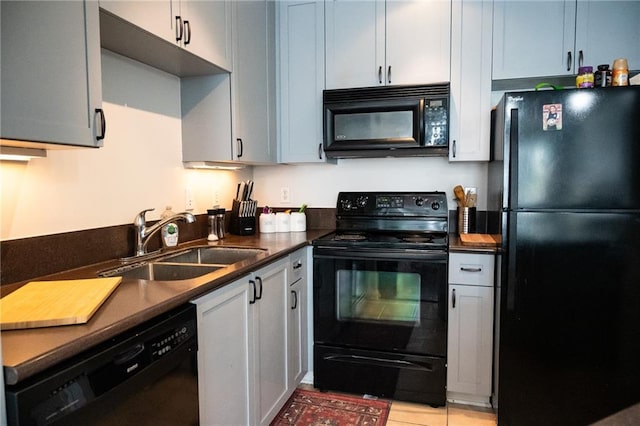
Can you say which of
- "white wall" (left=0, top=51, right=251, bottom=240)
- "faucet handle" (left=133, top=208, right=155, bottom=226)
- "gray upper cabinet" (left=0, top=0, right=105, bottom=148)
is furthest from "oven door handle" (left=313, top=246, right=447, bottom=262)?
"gray upper cabinet" (left=0, top=0, right=105, bottom=148)

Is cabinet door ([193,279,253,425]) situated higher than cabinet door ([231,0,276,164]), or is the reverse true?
cabinet door ([231,0,276,164])

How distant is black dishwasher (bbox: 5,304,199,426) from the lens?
2.76 feet

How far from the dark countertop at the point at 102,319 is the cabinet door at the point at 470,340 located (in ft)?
3.59

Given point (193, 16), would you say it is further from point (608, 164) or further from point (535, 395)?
point (535, 395)

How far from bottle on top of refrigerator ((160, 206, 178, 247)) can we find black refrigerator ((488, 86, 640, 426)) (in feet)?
5.36

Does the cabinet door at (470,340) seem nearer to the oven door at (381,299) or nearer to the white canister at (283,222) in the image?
the oven door at (381,299)

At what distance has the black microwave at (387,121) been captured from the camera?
2.43 m

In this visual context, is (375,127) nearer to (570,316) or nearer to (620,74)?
(620,74)

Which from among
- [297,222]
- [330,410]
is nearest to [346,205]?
[297,222]

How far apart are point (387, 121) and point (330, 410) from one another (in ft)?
5.55

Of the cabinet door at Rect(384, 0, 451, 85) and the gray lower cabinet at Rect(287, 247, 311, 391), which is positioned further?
the cabinet door at Rect(384, 0, 451, 85)

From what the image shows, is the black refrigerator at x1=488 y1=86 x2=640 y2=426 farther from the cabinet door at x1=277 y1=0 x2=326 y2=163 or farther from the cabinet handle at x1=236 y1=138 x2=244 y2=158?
the cabinet handle at x1=236 y1=138 x2=244 y2=158

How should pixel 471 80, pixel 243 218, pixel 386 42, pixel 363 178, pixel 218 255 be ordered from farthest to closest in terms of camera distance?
pixel 363 178
pixel 243 218
pixel 386 42
pixel 471 80
pixel 218 255

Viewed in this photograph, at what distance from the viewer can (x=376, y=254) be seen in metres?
2.30
